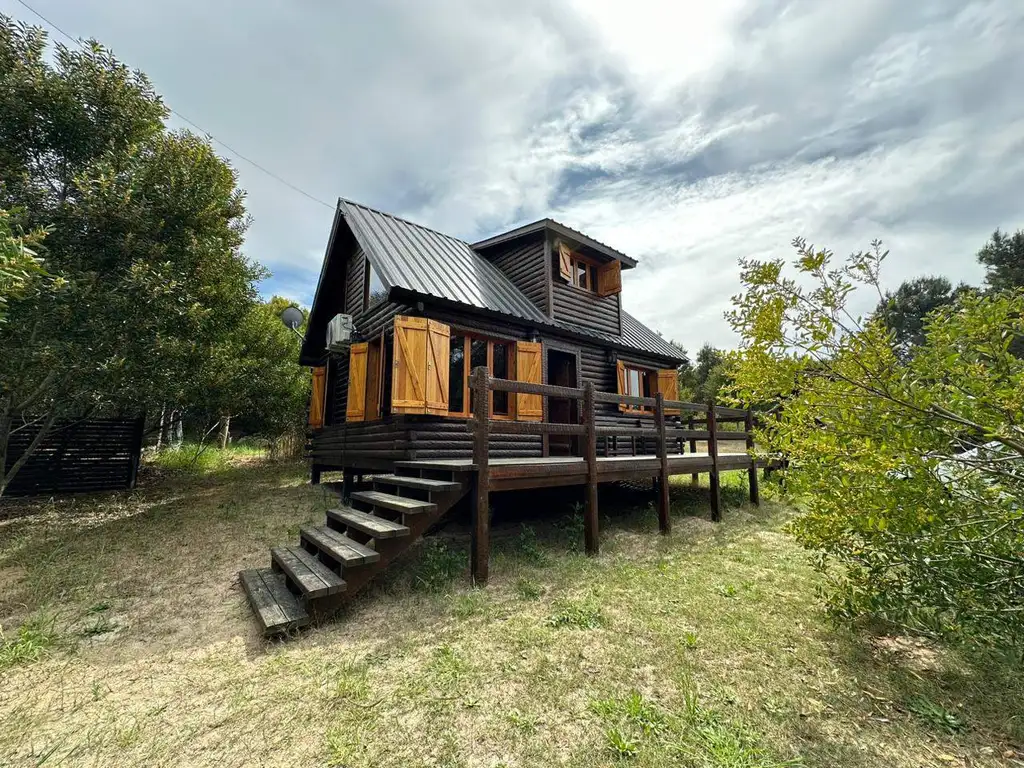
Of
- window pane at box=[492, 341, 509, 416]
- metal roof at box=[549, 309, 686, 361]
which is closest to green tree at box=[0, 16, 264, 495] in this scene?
window pane at box=[492, 341, 509, 416]

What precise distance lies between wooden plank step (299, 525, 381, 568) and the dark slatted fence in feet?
26.6

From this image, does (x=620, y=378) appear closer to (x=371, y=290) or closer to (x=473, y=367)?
(x=473, y=367)

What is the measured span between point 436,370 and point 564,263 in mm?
5304

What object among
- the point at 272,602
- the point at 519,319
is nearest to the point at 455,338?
the point at 519,319

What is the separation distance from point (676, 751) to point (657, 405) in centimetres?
493

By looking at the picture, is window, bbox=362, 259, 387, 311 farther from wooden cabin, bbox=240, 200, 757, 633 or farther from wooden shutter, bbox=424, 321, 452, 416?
wooden shutter, bbox=424, 321, 452, 416

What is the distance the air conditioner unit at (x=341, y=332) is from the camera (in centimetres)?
958

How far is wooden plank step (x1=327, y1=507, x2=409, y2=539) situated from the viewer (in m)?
4.02

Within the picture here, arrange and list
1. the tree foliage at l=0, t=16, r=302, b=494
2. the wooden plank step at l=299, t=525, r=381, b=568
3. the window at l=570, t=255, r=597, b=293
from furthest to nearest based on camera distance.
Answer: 1. the window at l=570, t=255, r=597, b=293
2. the tree foliage at l=0, t=16, r=302, b=494
3. the wooden plank step at l=299, t=525, r=381, b=568

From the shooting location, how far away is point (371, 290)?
9.21 metres

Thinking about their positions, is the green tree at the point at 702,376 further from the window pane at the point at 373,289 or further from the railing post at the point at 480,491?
the railing post at the point at 480,491

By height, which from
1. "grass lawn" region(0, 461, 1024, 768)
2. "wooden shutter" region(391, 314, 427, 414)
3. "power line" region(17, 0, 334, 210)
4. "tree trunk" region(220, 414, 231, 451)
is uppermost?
"power line" region(17, 0, 334, 210)

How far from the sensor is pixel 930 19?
384cm

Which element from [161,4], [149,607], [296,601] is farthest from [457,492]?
[161,4]
